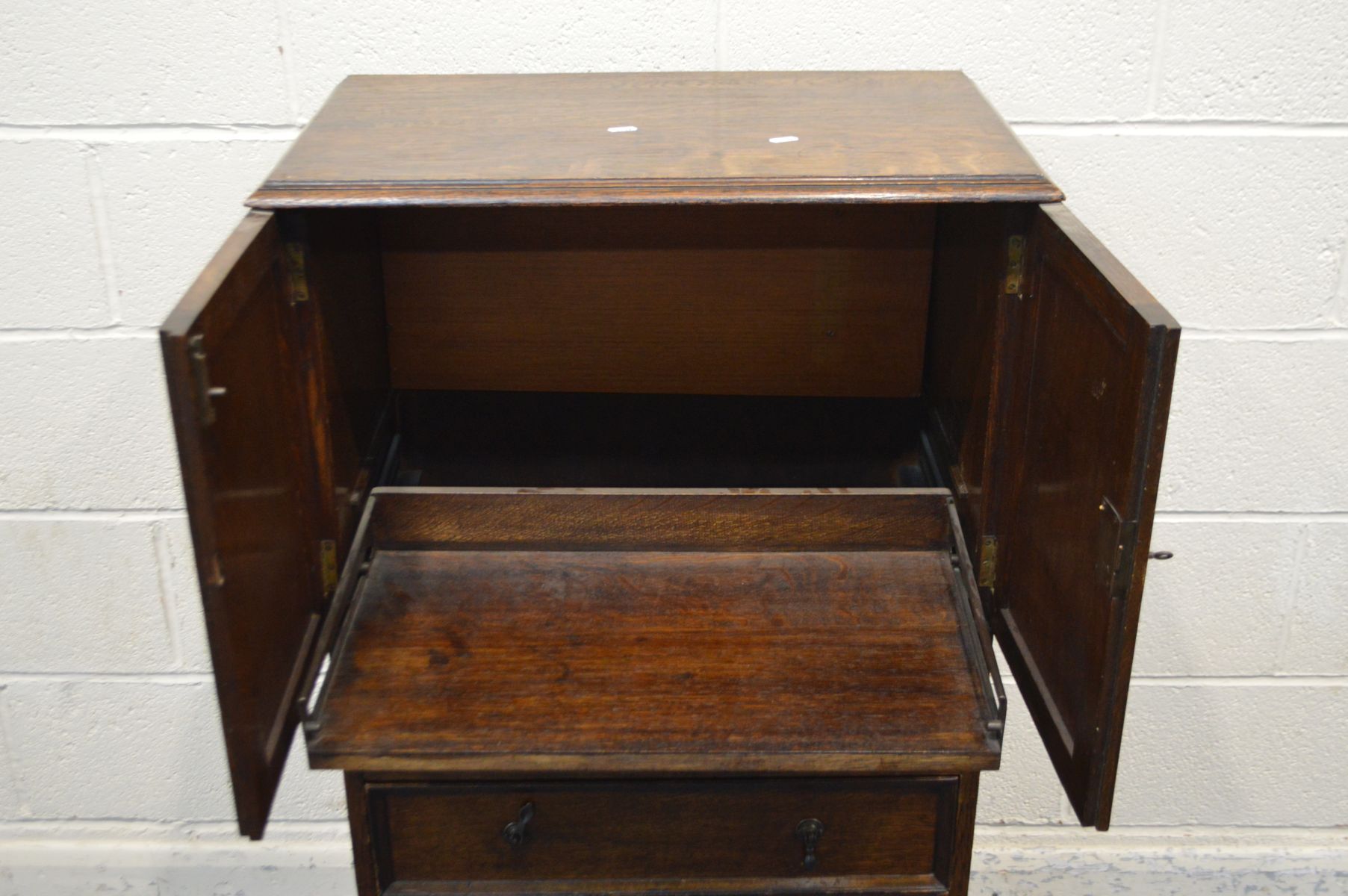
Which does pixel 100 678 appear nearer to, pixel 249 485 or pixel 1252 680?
pixel 249 485

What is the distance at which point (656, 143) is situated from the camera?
1062 millimetres

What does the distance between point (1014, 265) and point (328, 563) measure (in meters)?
0.65

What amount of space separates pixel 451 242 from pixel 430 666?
544 millimetres

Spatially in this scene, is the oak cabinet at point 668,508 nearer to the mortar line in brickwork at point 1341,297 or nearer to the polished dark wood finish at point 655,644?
the polished dark wood finish at point 655,644

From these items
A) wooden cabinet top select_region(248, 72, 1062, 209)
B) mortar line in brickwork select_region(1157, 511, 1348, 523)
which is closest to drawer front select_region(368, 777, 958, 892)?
wooden cabinet top select_region(248, 72, 1062, 209)

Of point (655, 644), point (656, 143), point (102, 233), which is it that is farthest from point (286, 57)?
point (655, 644)

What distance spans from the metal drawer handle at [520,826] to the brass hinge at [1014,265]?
59 cm

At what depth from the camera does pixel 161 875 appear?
184 cm

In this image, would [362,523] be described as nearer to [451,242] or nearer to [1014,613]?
[451,242]

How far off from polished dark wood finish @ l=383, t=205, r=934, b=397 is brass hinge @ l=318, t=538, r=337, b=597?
0.34 meters

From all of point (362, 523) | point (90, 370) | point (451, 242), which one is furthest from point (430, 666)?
point (90, 370)

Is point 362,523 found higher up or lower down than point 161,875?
higher up

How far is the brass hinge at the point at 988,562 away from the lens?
1104mm

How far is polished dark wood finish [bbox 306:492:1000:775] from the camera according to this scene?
93 centimetres
